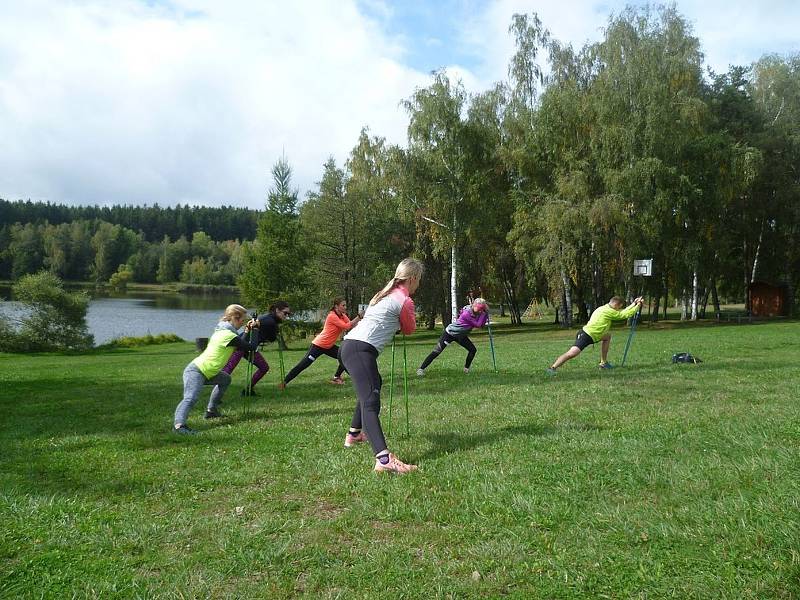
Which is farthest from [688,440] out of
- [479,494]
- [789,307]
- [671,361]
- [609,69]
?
[789,307]

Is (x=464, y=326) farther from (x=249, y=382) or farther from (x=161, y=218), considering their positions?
(x=161, y=218)

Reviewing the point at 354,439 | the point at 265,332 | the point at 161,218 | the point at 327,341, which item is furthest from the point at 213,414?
the point at 161,218

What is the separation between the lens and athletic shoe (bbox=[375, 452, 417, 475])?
5.89 metres

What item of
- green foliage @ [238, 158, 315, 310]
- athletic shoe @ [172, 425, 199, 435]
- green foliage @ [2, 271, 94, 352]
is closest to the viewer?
athletic shoe @ [172, 425, 199, 435]

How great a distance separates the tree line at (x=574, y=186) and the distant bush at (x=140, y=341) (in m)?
13.7

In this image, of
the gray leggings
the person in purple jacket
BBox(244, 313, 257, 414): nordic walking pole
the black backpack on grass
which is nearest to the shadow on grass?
the gray leggings

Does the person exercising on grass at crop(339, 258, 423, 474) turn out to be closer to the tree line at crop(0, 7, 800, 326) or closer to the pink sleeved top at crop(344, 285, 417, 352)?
the pink sleeved top at crop(344, 285, 417, 352)

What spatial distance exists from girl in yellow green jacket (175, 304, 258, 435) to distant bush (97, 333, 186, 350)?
4213 centimetres

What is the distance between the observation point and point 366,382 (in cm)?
627

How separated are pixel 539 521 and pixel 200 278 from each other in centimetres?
12821

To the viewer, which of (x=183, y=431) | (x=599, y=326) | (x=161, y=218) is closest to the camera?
(x=183, y=431)

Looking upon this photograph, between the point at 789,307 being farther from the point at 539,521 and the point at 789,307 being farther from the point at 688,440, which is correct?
the point at 539,521

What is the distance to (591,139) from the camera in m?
34.7

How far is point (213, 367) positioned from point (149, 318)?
61.7 metres
